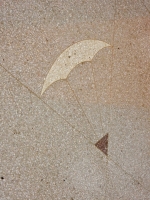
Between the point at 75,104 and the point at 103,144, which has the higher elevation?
the point at 75,104

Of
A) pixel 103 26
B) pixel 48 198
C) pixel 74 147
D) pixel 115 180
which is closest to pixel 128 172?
pixel 115 180

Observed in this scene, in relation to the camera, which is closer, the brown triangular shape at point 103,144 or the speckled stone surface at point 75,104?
the speckled stone surface at point 75,104

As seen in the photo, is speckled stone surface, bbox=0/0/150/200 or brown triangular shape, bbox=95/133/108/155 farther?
brown triangular shape, bbox=95/133/108/155

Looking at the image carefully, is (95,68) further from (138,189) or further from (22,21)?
(138,189)
